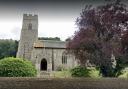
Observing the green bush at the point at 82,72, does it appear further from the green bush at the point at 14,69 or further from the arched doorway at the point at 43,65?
the arched doorway at the point at 43,65

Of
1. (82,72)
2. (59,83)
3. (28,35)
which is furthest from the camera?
(28,35)

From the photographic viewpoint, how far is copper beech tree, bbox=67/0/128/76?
23.4 metres

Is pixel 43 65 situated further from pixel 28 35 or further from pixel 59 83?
pixel 59 83

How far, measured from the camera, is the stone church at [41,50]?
59000 mm

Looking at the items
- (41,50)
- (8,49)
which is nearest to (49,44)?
(41,50)

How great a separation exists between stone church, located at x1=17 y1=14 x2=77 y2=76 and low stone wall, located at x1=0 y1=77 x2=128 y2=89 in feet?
122

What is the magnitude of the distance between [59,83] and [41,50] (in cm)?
4683

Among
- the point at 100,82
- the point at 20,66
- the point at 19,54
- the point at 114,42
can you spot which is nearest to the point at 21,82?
the point at 100,82

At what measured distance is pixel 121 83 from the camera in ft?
52.3

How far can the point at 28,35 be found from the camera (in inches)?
2734

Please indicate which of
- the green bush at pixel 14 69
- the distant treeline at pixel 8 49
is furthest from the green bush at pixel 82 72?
the distant treeline at pixel 8 49

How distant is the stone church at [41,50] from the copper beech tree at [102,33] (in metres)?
27.2

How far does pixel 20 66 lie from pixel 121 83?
8.87 m

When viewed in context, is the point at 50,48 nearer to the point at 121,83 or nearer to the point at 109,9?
the point at 109,9
